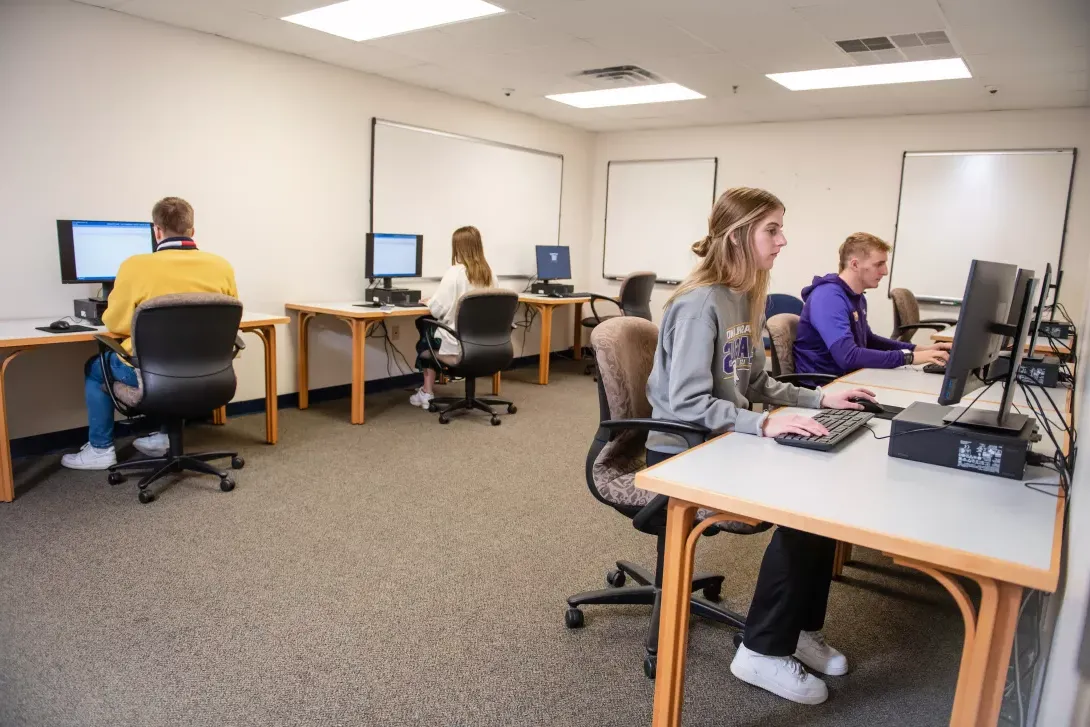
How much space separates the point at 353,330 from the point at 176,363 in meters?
1.46

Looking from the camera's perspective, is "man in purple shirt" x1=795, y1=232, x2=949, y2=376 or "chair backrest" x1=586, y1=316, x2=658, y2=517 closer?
"chair backrest" x1=586, y1=316, x2=658, y2=517

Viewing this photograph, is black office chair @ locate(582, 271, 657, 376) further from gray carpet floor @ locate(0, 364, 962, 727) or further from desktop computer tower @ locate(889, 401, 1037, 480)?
desktop computer tower @ locate(889, 401, 1037, 480)

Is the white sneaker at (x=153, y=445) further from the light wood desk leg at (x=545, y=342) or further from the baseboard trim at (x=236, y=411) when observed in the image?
the light wood desk leg at (x=545, y=342)

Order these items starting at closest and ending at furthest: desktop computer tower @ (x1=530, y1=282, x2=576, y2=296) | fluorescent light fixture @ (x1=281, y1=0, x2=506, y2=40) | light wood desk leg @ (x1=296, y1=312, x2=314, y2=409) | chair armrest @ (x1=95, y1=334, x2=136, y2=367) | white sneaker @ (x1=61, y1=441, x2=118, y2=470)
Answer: chair armrest @ (x1=95, y1=334, x2=136, y2=367)
white sneaker @ (x1=61, y1=441, x2=118, y2=470)
fluorescent light fixture @ (x1=281, y1=0, x2=506, y2=40)
light wood desk leg @ (x1=296, y1=312, x2=314, y2=409)
desktop computer tower @ (x1=530, y1=282, x2=576, y2=296)

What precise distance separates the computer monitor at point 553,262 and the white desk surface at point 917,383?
405 cm

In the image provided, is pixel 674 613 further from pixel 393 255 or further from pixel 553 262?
pixel 553 262

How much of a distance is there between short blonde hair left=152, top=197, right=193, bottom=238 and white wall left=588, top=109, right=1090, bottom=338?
4808mm

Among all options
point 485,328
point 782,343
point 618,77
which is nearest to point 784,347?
point 782,343

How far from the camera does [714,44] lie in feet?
13.3

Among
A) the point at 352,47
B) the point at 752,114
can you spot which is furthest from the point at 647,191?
the point at 352,47

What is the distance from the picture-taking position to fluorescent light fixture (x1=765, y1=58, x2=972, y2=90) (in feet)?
14.2

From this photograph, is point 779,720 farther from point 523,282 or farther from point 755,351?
point 523,282

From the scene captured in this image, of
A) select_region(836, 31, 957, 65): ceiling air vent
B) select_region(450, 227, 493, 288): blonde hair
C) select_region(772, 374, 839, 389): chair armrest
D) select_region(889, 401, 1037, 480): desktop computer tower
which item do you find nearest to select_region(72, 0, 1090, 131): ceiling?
select_region(836, 31, 957, 65): ceiling air vent

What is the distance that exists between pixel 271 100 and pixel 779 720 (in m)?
4.35
